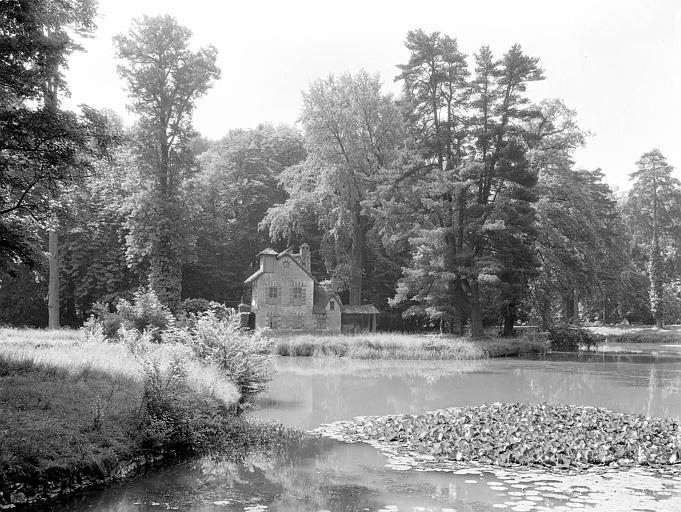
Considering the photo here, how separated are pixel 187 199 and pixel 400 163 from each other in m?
13.4

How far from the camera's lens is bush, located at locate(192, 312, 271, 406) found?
15711mm

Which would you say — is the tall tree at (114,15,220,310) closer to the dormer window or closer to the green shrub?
the dormer window

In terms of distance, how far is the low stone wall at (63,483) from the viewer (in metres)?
7.62

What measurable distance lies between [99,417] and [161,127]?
30.7 metres

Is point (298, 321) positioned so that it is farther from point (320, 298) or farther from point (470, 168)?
point (470, 168)

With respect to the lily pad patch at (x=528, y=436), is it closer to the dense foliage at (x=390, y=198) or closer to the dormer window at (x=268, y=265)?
the dense foliage at (x=390, y=198)

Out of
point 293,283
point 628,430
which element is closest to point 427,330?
point 293,283

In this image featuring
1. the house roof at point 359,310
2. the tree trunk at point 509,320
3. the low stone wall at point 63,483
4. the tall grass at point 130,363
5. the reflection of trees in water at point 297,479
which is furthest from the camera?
the house roof at point 359,310

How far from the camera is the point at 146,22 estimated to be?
36.7 meters

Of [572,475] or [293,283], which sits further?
[293,283]

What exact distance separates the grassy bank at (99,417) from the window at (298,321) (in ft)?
93.1

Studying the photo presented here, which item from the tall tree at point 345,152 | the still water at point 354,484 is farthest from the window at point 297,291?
the still water at point 354,484

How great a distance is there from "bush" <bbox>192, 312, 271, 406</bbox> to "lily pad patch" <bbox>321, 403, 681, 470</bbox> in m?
3.00

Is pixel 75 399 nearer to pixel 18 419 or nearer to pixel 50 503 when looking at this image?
pixel 18 419
